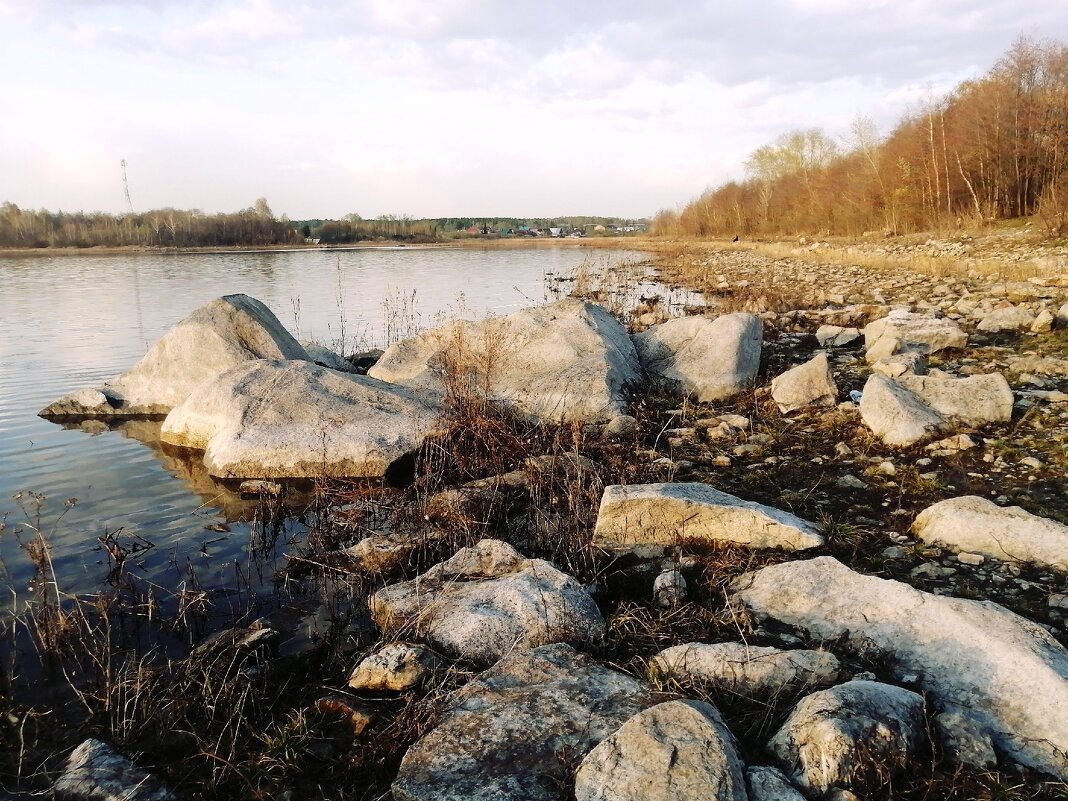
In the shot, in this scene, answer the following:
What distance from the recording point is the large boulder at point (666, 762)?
7.72 feet

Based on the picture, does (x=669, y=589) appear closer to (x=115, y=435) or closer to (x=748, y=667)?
(x=748, y=667)

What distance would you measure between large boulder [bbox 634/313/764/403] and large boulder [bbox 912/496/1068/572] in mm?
4170

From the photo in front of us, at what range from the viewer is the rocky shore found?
275 centimetres

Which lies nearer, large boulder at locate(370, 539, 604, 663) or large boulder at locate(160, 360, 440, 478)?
large boulder at locate(370, 539, 604, 663)

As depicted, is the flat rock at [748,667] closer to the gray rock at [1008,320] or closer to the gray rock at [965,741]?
the gray rock at [965,741]

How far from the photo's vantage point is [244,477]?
6.99 meters

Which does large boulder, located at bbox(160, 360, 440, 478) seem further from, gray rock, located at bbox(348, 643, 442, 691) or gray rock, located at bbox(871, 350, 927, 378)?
gray rock, located at bbox(871, 350, 927, 378)

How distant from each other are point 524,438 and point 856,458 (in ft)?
10.2

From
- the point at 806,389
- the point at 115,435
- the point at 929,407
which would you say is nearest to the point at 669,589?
the point at 929,407

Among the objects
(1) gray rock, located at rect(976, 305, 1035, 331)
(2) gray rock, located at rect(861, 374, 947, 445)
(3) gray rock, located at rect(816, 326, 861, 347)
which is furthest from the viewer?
(3) gray rock, located at rect(816, 326, 861, 347)

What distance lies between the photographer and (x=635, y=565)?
473cm

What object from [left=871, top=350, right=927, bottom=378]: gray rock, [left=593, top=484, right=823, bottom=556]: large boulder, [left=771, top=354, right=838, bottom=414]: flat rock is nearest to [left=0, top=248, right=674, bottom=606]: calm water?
[left=593, top=484, right=823, bottom=556]: large boulder

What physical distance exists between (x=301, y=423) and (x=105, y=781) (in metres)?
4.50

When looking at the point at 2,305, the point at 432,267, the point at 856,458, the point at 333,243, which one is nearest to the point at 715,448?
the point at 856,458
